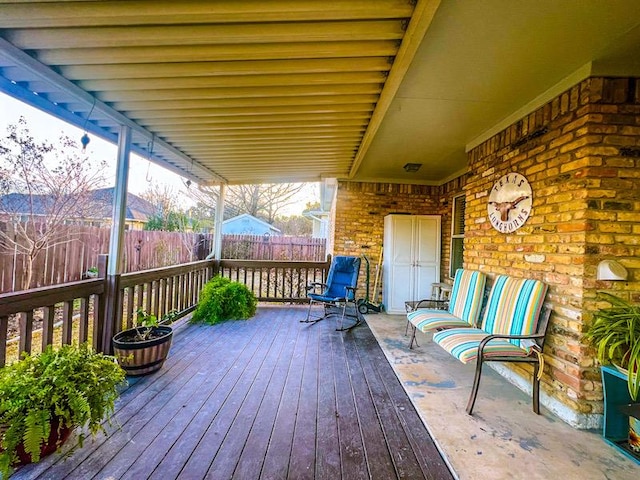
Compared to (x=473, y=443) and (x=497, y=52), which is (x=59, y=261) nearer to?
(x=473, y=443)

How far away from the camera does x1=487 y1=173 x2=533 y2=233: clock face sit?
258 centimetres

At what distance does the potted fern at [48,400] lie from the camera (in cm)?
140

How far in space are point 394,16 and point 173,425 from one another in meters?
2.76

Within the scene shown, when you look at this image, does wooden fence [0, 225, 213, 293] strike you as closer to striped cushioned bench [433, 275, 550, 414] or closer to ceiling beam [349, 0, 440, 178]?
ceiling beam [349, 0, 440, 178]

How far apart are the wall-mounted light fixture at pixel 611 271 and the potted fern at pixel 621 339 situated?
14 centimetres

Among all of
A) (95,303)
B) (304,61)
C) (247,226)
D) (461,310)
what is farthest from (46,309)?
(247,226)

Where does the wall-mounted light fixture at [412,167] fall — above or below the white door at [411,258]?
above

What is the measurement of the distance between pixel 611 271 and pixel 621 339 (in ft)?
1.35

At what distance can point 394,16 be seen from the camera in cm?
163

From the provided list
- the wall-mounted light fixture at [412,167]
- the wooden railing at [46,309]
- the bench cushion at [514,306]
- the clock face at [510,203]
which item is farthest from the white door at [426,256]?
the wooden railing at [46,309]

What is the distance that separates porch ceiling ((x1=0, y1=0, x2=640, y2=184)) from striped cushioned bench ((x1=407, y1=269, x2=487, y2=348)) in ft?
5.24

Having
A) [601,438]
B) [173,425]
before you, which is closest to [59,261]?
[173,425]

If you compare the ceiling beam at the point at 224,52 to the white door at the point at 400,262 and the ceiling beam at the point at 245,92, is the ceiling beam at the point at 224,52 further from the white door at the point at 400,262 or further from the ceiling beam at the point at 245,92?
the white door at the point at 400,262

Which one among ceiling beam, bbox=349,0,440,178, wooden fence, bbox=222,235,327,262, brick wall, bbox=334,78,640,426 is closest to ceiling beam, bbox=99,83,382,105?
ceiling beam, bbox=349,0,440,178
